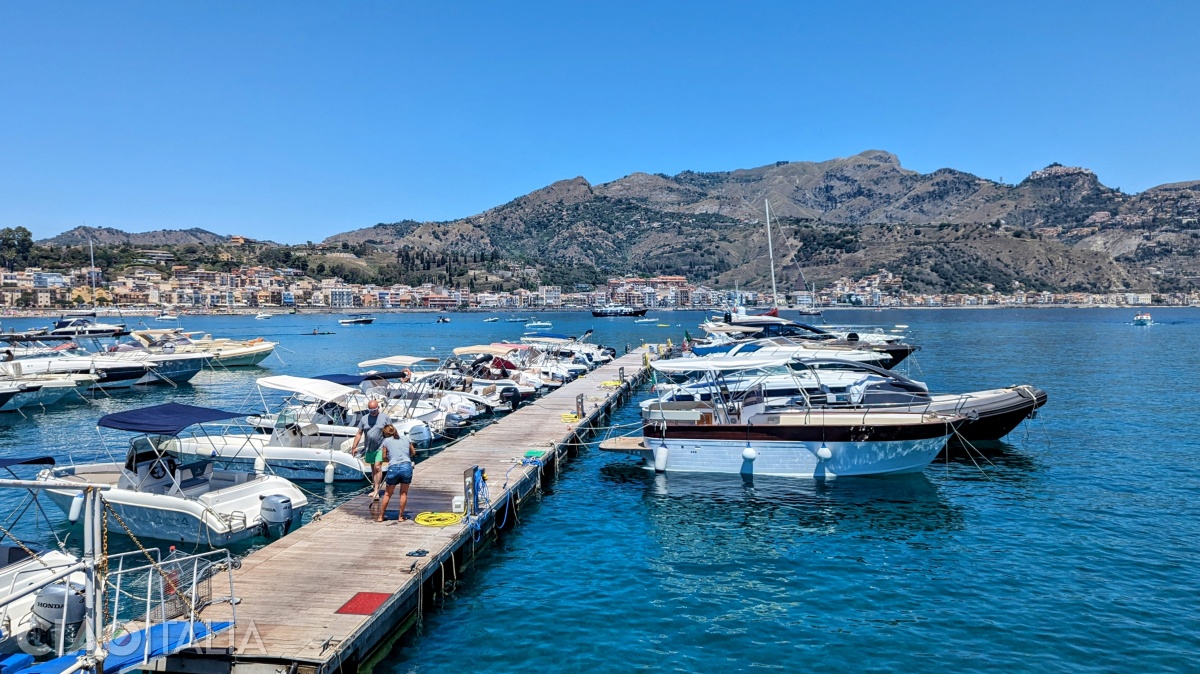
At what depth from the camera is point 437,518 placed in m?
15.3

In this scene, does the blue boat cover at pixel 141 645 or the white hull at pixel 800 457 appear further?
the white hull at pixel 800 457

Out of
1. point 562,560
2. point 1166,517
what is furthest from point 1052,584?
point 562,560

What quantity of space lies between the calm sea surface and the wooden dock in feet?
2.20

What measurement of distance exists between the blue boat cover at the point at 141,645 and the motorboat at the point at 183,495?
6.61 m

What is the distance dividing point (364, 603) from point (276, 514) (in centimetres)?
597

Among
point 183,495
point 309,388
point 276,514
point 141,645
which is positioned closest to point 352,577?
point 141,645

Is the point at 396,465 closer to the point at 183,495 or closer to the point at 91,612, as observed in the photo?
the point at 183,495

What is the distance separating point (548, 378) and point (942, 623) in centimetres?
3231

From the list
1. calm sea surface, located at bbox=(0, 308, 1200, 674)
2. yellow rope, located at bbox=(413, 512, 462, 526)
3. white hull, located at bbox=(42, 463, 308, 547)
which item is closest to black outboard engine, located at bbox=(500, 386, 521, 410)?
calm sea surface, located at bbox=(0, 308, 1200, 674)

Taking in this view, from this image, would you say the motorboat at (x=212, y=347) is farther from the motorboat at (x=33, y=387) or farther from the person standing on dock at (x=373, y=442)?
the person standing on dock at (x=373, y=442)

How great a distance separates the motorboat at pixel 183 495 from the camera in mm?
15695

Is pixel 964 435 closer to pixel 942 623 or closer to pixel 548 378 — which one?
pixel 942 623

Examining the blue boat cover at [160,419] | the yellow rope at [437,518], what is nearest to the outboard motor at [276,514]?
the blue boat cover at [160,419]

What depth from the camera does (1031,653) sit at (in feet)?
37.1
